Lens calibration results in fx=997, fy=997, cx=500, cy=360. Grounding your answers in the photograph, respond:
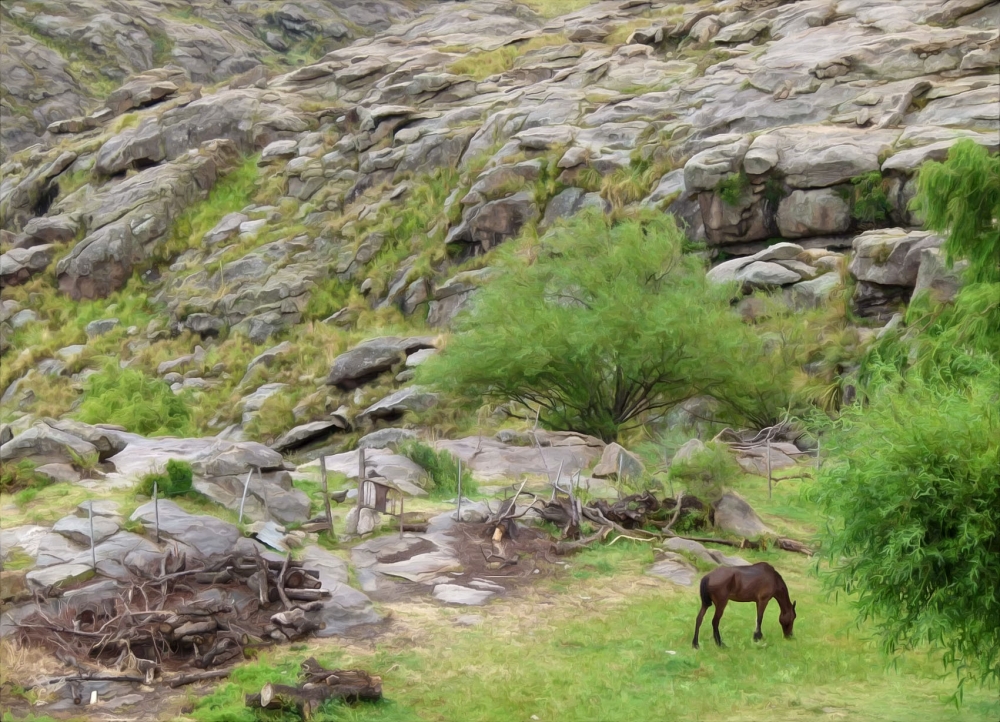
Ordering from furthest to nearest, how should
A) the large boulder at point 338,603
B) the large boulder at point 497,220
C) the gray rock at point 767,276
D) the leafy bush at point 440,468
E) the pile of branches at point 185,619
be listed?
1. the large boulder at point 497,220
2. the gray rock at point 767,276
3. the leafy bush at point 440,468
4. the large boulder at point 338,603
5. the pile of branches at point 185,619

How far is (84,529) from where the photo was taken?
12391 mm

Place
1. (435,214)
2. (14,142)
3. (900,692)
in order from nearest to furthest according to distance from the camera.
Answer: (900,692) → (435,214) → (14,142)

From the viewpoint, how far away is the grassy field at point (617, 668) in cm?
888

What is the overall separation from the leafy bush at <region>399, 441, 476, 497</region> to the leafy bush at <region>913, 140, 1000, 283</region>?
865 centimetres

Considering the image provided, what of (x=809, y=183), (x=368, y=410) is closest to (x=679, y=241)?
(x=809, y=183)

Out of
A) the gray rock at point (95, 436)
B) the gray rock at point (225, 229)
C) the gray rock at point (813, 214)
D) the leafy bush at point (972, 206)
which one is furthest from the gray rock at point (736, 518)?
the gray rock at point (225, 229)

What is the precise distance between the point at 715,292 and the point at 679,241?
5.62ft

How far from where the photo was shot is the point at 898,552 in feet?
24.2

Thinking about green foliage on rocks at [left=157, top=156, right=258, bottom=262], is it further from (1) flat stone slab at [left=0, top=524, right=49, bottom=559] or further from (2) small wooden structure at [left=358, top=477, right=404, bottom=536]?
(1) flat stone slab at [left=0, top=524, right=49, bottom=559]

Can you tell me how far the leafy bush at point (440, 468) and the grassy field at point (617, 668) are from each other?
516cm

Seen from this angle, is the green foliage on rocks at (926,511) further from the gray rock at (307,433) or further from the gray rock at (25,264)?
the gray rock at (25,264)

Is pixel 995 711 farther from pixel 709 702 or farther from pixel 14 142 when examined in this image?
pixel 14 142

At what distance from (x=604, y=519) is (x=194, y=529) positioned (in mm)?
5928

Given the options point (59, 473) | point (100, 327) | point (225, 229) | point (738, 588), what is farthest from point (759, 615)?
point (225, 229)
